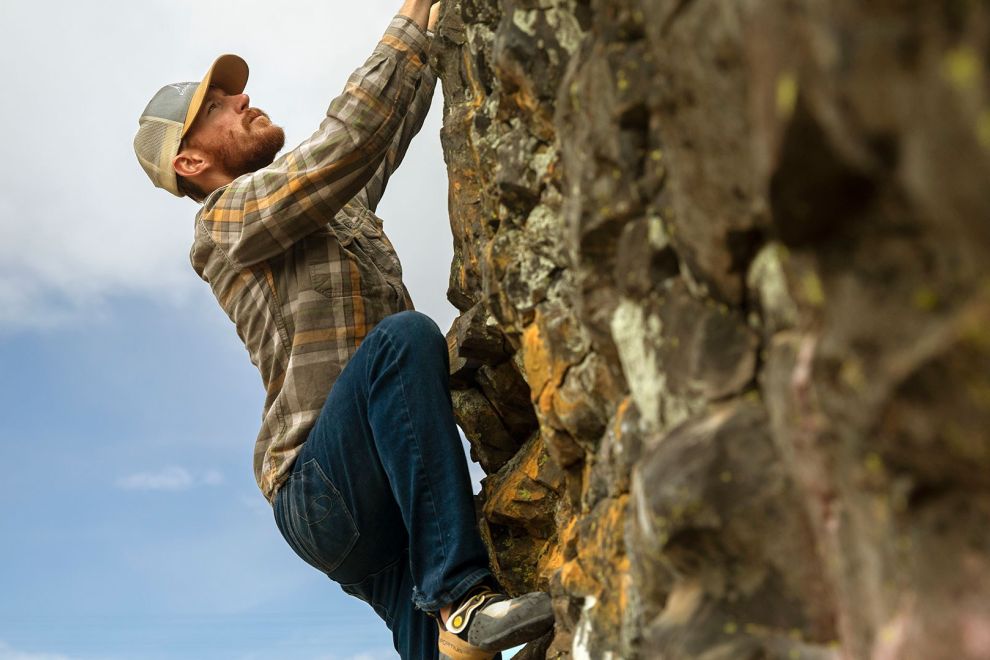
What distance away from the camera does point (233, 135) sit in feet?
22.2

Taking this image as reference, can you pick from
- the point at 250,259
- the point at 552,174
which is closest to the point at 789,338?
the point at 552,174

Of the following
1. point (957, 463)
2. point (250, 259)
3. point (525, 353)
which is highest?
point (250, 259)

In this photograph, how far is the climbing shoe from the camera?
468 centimetres

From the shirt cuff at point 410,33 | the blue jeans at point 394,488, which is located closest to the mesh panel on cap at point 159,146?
the shirt cuff at point 410,33

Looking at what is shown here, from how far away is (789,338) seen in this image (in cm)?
246

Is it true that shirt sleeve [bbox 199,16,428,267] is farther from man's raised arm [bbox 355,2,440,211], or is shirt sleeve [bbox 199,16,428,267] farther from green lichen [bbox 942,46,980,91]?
green lichen [bbox 942,46,980,91]

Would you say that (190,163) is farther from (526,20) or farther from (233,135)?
(526,20)

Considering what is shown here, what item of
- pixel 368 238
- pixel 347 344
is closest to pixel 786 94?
pixel 347 344

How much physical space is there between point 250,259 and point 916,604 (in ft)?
15.4

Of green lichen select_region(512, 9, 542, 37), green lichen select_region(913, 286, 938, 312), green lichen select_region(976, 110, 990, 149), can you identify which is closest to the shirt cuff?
green lichen select_region(512, 9, 542, 37)

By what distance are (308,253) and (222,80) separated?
64.4 inches

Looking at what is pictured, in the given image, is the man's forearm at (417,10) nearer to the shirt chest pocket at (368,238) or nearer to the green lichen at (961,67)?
the shirt chest pocket at (368,238)

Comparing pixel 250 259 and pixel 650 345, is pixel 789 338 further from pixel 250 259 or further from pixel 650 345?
pixel 250 259

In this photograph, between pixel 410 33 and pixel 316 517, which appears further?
pixel 410 33
